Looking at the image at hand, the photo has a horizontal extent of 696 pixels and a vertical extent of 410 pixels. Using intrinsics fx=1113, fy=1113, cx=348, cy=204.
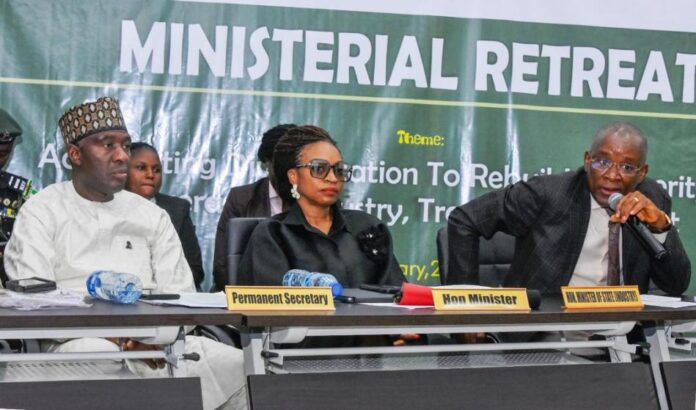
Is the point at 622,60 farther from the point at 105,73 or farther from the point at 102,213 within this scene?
the point at 102,213

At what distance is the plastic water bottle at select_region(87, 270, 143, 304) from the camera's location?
3461 mm

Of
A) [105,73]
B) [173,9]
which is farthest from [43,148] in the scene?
[173,9]

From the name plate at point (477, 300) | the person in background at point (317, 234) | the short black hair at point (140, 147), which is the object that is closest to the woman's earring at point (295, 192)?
the person in background at point (317, 234)

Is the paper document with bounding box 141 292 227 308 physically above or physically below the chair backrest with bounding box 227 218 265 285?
below

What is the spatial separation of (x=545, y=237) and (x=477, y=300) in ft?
4.16

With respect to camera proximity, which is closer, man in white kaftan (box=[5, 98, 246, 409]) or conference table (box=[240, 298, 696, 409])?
A: conference table (box=[240, 298, 696, 409])

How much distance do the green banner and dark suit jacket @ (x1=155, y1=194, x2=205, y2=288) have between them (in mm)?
201

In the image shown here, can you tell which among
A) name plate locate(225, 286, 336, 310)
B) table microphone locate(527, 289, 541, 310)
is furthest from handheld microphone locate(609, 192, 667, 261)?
name plate locate(225, 286, 336, 310)

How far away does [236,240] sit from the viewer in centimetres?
469

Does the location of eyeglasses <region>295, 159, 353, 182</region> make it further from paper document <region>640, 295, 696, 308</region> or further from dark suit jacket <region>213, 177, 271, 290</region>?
dark suit jacket <region>213, 177, 271, 290</region>

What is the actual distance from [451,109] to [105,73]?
6.42 feet

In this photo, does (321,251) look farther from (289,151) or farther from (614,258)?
(614,258)

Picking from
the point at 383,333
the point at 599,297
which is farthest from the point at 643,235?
the point at 383,333

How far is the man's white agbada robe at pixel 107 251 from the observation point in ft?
13.1
